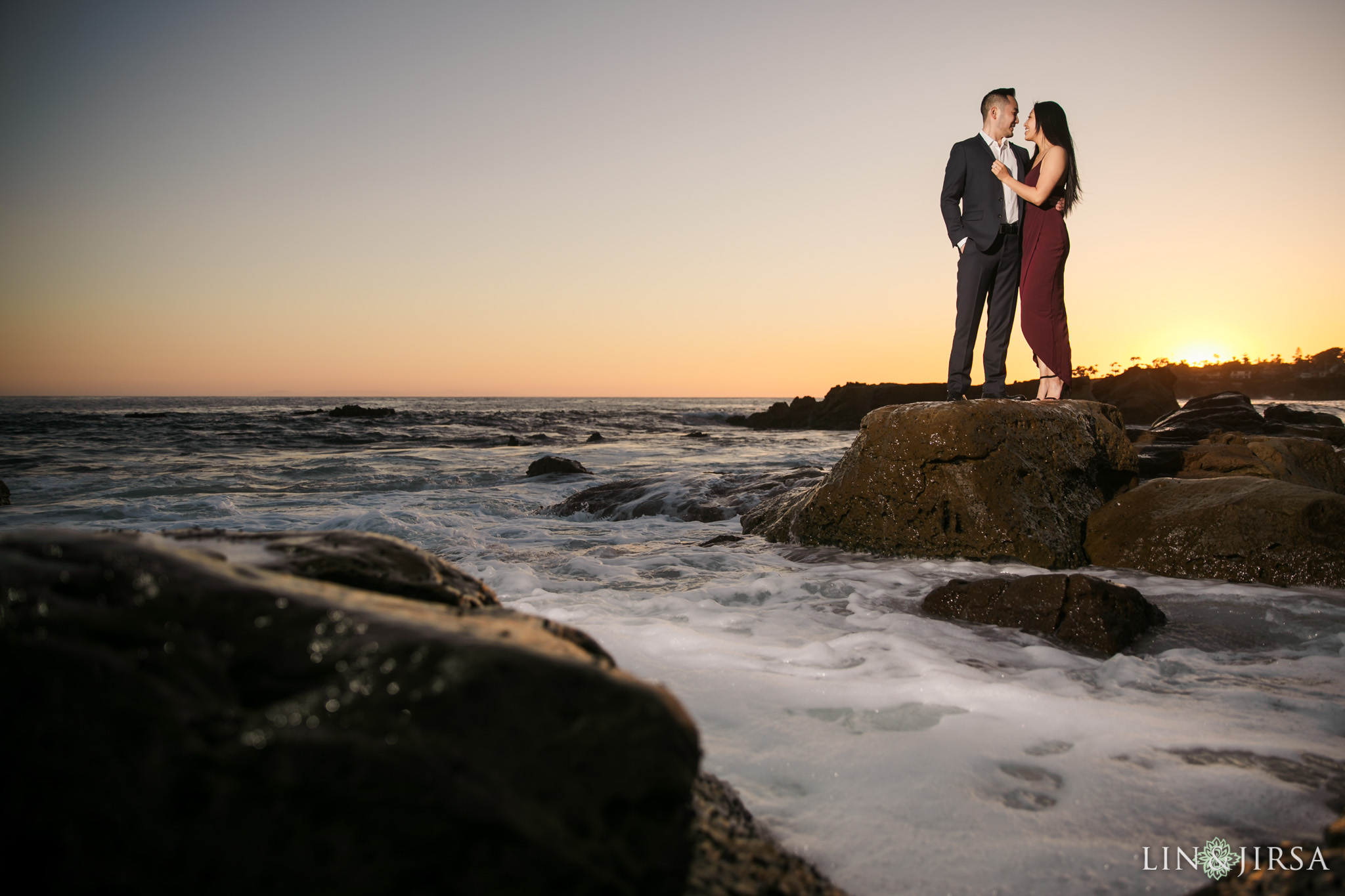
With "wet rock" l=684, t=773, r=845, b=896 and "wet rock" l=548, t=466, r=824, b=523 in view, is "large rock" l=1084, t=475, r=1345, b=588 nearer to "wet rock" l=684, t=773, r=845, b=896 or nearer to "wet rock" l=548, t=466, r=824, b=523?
"wet rock" l=548, t=466, r=824, b=523

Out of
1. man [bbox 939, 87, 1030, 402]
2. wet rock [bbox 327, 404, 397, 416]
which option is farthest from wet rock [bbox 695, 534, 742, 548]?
wet rock [bbox 327, 404, 397, 416]

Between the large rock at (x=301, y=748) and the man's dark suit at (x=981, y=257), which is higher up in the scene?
the man's dark suit at (x=981, y=257)

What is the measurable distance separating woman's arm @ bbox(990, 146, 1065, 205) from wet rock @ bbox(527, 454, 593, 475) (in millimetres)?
7633

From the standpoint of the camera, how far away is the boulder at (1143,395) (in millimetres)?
21359

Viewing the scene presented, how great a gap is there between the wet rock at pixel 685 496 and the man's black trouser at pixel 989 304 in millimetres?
2110

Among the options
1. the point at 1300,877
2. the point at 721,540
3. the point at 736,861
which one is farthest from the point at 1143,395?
the point at 736,861

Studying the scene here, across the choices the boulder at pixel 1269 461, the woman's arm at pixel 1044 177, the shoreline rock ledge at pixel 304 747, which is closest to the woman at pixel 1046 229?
the woman's arm at pixel 1044 177

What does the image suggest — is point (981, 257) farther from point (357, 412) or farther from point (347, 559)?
point (357, 412)

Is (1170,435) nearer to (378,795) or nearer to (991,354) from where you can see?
(991,354)

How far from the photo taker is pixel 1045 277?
4.93m

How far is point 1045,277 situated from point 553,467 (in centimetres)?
770

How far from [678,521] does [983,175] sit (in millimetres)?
3953

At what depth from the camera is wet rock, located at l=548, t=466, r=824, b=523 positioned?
23.7ft

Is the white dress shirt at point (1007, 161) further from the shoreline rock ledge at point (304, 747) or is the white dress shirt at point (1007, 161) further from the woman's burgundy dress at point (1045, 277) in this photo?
the shoreline rock ledge at point (304, 747)
